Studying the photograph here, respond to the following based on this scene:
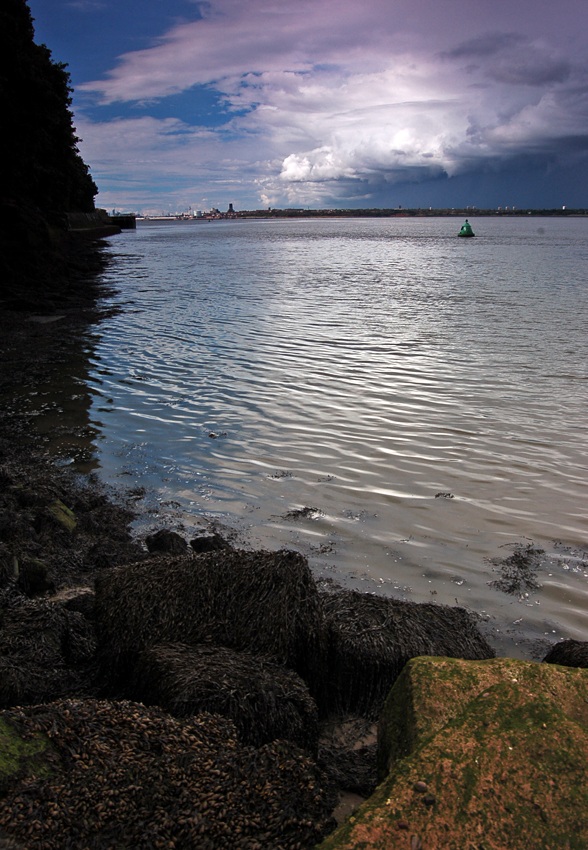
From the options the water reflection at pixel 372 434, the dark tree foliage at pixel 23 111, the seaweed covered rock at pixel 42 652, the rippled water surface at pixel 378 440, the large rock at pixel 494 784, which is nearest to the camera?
the large rock at pixel 494 784

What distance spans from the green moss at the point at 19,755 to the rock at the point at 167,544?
3271mm

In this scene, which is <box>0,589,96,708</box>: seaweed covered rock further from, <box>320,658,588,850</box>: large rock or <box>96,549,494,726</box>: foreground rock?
<box>320,658,588,850</box>: large rock

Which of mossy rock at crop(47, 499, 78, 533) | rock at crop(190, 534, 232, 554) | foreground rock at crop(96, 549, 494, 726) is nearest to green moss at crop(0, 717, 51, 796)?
foreground rock at crop(96, 549, 494, 726)

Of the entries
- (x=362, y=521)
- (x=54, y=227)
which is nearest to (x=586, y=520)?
(x=362, y=521)

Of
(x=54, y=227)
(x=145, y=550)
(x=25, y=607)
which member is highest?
(x=54, y=227)

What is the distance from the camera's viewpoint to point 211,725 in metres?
3.01

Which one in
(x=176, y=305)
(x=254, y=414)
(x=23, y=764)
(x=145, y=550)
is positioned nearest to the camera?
(x=23, y=764)

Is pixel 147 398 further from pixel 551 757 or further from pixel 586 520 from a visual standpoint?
pixel 551 757

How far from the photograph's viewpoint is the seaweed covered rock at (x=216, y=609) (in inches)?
158

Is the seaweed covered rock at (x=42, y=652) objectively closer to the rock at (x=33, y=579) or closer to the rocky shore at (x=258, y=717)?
the rocky shore at (x=258, y=717)

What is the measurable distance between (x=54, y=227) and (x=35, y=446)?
125 feet

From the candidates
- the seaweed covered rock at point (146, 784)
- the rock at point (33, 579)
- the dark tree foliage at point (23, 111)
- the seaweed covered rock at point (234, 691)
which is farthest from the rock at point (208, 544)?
the dark tree foliage at point (23, 111)

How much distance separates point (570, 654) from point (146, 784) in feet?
9.23

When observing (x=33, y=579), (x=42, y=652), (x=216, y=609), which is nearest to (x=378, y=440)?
(x=33, y=579)
